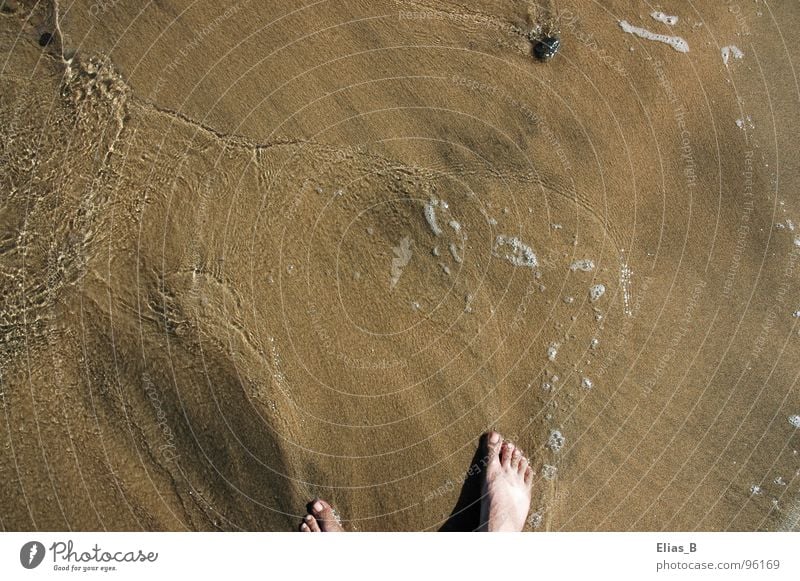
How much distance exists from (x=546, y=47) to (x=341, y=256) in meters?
2.17

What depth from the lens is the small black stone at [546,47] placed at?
4344 millimetres

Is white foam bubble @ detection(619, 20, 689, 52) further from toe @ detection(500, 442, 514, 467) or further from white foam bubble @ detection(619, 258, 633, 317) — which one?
toe @ detection(500, 442, 514, 467)

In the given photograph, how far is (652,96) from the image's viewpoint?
4.42 meters

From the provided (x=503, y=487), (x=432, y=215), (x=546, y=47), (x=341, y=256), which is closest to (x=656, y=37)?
(x=546, y=47)

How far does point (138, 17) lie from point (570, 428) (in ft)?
14.3

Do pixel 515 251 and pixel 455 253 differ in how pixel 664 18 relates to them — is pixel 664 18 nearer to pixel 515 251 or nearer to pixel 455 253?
pixel 515 251

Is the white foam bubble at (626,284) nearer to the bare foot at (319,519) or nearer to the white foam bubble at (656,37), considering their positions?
the white foam bubble at (656,37)

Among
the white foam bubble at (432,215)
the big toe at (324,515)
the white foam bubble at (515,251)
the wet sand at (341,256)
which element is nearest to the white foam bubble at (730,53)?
the wet sand at (341,256)

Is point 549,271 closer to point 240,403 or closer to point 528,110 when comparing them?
point 528,110

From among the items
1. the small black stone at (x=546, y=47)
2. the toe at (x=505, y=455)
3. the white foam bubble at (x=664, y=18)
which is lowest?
the toe at (x=505, y=455)

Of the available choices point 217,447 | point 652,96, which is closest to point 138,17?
point 217,447
